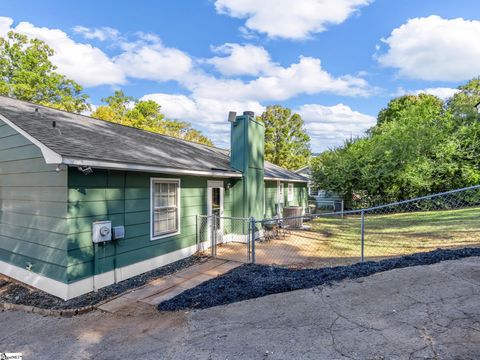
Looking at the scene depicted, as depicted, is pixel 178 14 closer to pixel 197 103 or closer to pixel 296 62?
pixel 296 62

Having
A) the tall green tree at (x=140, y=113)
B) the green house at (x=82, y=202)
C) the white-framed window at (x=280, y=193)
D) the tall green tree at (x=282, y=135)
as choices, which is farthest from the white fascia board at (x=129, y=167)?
the tall green tree at (x=140, y=113)

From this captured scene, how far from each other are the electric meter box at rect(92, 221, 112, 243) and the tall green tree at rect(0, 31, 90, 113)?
2544 cm

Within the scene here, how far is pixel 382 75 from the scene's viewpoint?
20781mm

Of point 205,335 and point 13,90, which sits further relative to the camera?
point 13,90

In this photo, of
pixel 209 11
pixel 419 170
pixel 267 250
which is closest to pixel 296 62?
pixel 209 11

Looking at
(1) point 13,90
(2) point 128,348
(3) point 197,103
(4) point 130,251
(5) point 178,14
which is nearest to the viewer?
(2) point 128,348

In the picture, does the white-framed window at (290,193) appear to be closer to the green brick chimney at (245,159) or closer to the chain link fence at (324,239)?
the chain link fence at (324,239)

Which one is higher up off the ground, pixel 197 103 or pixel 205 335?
pixel 197 103

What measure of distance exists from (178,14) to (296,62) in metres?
8.90

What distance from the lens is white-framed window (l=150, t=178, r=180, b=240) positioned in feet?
20.9

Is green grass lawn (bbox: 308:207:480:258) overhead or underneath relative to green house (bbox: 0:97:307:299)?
underneath

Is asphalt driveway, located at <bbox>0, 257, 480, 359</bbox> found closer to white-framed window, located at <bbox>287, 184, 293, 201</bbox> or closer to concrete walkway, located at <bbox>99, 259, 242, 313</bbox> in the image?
concrete walkway, located at <bbox>99, 259, 242, 313</bbox>

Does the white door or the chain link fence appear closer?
the chain link fence

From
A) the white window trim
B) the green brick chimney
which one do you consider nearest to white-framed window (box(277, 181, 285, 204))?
the white window trim
